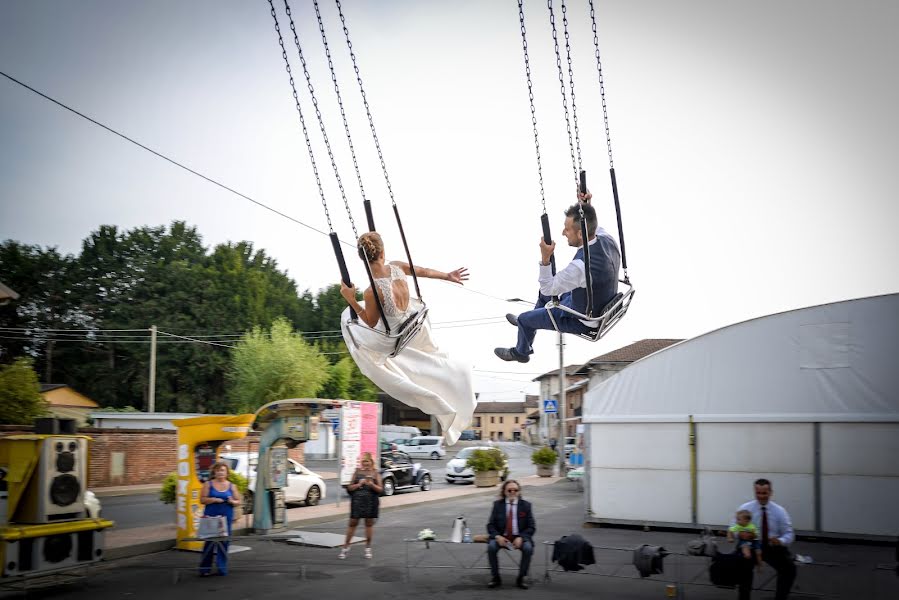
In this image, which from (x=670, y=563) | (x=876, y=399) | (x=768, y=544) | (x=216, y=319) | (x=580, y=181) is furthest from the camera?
(x=216, y=319)

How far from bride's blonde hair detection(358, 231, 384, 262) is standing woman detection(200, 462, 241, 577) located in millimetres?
8373

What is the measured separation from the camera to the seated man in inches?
223

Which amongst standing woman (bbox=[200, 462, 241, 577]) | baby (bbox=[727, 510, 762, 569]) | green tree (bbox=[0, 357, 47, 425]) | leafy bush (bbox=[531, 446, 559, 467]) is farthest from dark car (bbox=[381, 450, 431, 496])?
baby (bbox=[727, 510, 762, 569])

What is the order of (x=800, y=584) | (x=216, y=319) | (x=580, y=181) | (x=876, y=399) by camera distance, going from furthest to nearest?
(x=216, y=319)
(x=876, y=399)
(x=800, y=584)
(x=580, y=181)

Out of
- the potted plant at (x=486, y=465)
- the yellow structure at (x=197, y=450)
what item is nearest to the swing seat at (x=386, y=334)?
the yellow structure at (x=197, y=450)

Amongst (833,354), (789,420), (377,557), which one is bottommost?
(377,557)

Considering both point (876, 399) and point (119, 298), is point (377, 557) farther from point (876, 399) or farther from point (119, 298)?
point (119, 298)

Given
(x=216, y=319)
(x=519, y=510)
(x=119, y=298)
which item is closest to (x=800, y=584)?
(x=519, y=510)

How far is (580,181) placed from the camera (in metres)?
6.02

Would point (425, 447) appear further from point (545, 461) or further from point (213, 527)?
point (213, 527)

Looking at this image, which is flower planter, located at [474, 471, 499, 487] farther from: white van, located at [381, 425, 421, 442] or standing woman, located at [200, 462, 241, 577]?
white van, located at [381, 425, 421, 442]

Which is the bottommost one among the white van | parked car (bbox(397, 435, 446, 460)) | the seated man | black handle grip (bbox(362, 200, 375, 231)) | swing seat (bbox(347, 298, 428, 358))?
parked car (bbox(397, 435, 446, 460))

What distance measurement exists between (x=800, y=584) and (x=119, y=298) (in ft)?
186

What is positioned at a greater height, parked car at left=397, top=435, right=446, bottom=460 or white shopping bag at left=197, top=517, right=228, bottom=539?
white shopping bag at left=197, top=517, right=228, bottom=539
